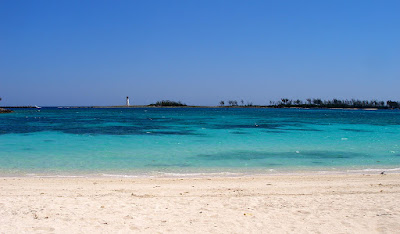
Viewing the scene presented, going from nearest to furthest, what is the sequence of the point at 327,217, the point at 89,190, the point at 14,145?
the point at 327,217
the point at 89,190
the point at 14,145

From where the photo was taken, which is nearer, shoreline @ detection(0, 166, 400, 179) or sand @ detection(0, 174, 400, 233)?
sand @ detection(0, 174, 400, 233)

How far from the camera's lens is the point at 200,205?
6461mm

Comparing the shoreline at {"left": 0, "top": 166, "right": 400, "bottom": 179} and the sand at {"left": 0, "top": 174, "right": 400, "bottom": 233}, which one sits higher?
the sand at {"left": 0, "top": 174, "right": 400, "bottom": 233}

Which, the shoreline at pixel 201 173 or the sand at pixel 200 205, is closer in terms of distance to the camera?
the sand at pixel 200 205

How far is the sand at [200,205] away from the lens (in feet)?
16.8

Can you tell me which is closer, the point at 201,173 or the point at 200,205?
the point at 200,205

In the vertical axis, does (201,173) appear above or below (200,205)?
below

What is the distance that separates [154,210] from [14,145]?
14536 mm

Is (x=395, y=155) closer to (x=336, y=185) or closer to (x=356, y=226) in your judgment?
(x=336, y=185)

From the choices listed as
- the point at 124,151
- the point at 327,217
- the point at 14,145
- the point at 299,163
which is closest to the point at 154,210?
the point at 327,217

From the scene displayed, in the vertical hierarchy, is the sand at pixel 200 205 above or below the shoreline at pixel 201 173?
above

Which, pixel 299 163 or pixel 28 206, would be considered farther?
pixel 299 163

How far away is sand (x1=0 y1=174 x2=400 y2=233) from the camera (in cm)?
513

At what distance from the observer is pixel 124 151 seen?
51.4 ft
